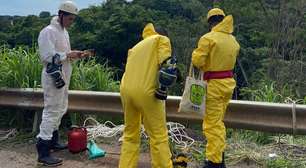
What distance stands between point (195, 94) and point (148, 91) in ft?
2.79

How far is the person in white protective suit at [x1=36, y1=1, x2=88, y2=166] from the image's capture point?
238 inches

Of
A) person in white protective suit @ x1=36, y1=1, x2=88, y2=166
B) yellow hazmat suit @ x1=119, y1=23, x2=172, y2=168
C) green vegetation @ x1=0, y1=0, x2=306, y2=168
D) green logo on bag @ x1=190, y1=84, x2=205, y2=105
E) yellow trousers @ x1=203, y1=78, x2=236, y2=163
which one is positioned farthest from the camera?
green vegetation @ x1=0, y1=0, x2=306, y2=168

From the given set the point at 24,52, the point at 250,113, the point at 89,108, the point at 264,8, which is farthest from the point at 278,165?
the point at 264,8

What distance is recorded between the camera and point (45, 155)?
6.18 meters

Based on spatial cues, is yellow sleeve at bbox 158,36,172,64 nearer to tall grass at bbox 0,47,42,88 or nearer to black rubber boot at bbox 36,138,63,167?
black rubber boot at bbox 36,138,63,167

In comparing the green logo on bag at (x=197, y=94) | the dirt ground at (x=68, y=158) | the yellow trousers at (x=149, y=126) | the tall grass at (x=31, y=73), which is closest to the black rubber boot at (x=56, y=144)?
the dirt ground at (x=68, y=158)

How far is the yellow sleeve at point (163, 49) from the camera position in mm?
5152

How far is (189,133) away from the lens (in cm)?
722

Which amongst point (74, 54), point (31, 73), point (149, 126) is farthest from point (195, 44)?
point (149, 126)

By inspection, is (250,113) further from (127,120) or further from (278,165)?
(127,120)

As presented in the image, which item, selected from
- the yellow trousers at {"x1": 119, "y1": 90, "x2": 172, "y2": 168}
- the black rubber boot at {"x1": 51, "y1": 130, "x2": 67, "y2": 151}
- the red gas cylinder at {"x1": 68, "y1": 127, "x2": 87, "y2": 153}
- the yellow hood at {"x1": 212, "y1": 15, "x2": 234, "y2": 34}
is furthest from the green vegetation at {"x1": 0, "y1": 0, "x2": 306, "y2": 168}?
the yellow hood at {"x1": 212, "y1": 15, "x2": 234, "y2": 34}

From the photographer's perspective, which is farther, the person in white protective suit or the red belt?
the person in white protective suit

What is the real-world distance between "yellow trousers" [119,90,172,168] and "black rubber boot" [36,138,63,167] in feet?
3.53

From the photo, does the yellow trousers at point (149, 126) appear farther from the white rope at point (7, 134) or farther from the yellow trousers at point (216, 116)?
the white rope at point (7, 134)
